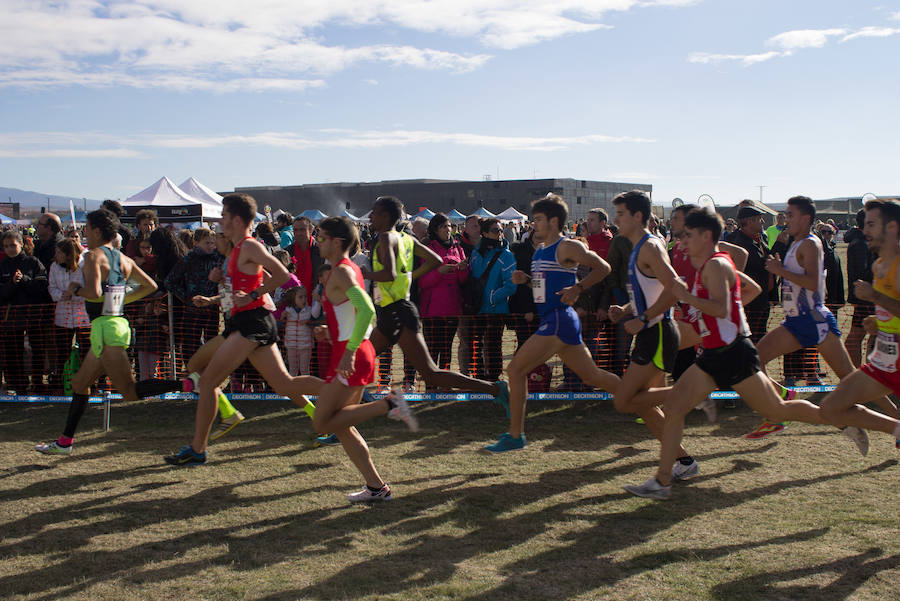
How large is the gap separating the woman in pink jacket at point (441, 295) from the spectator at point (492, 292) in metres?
0.24

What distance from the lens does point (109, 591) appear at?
3732 mm

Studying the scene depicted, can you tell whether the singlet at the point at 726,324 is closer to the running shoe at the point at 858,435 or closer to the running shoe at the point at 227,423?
the running shoe at the point at 858,435

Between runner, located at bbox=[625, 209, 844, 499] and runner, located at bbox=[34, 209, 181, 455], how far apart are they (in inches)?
156

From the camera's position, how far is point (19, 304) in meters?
8.54

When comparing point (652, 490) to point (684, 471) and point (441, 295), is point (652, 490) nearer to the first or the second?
point (684, 471)

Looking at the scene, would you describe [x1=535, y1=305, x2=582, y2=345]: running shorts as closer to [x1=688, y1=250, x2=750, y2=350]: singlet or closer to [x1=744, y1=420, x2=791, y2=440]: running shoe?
[x1=688, y1=250, x2=750, y2=350]: singlet

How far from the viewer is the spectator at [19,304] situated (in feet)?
27.5

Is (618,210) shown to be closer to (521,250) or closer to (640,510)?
(640,510)

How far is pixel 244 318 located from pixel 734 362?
337 centimetres

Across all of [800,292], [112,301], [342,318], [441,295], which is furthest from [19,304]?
[800,292]

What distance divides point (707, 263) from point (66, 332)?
6.90 metres

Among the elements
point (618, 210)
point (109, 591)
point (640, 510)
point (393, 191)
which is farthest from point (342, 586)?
point (393, 191)

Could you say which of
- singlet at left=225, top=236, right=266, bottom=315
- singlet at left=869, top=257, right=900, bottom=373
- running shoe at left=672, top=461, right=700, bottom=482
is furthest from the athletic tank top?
singlet at left=869, top=257, right=900, bottom=373

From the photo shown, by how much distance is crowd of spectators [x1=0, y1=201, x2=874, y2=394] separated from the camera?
815cm
